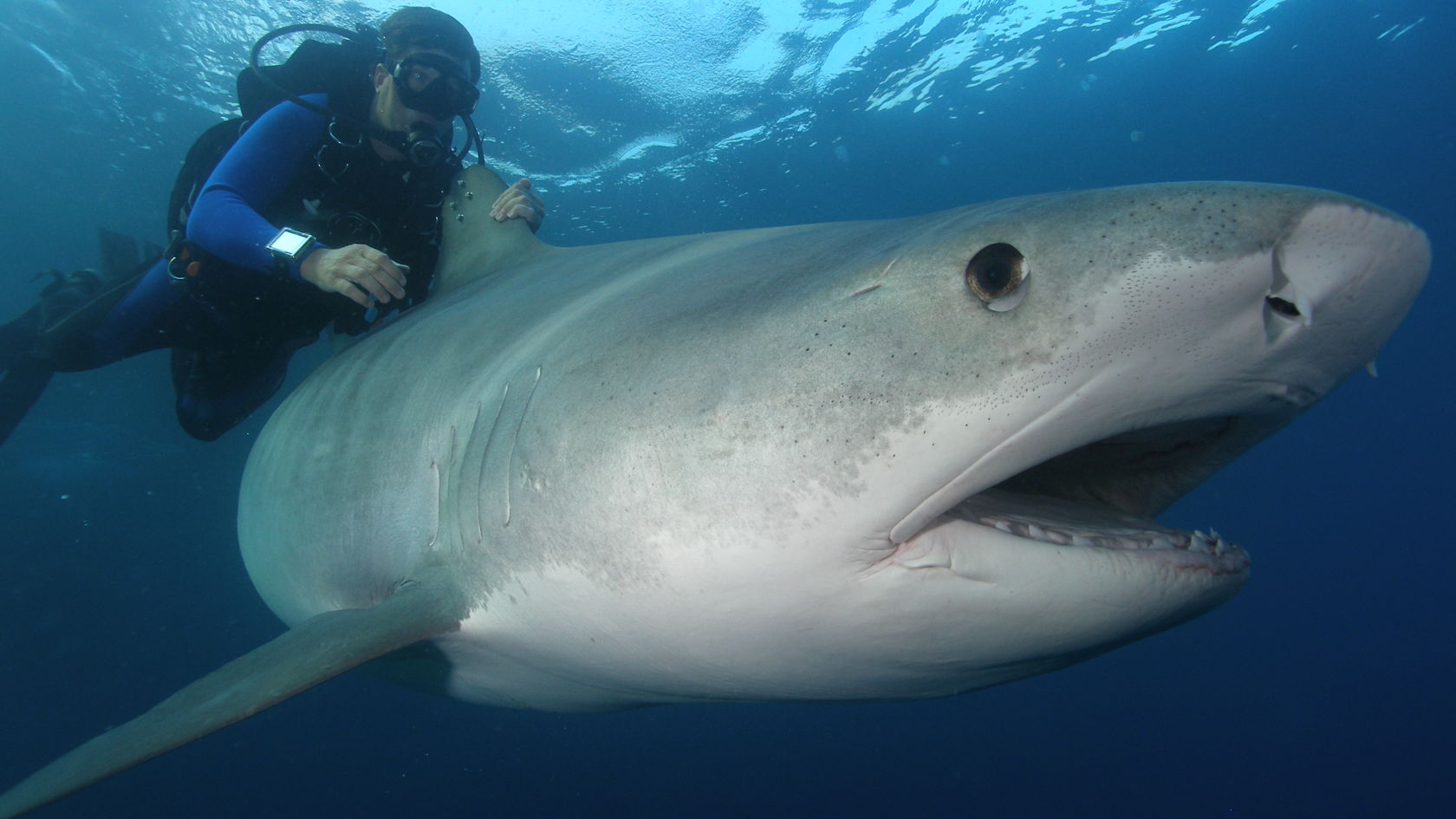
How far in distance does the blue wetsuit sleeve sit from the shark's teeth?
3.61 meters

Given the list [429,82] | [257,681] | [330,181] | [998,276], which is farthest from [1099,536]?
[330,181]

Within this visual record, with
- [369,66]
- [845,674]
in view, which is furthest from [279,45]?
[845,674]

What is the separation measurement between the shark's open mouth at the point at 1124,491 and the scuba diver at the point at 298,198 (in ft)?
11.7

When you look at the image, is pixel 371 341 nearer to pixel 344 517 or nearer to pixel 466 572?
pixel 344 517

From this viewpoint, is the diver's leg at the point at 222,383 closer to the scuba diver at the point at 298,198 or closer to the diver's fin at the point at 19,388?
the scuba diver at the point at 298,198

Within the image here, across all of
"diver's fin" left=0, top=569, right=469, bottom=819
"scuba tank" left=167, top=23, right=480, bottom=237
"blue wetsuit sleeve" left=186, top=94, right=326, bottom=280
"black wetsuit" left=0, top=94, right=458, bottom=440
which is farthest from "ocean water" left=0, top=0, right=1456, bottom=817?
A: "diver's fin" left=0, top=569, right=469, bottom=819

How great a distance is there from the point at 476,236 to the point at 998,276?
12.8 feet

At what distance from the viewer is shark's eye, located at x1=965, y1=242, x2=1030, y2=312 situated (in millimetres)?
1350

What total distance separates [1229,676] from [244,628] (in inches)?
→ 2360

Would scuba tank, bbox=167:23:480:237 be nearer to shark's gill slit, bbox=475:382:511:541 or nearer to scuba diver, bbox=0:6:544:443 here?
scuba diver, bbox=0:6:544:443

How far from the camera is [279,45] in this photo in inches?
567

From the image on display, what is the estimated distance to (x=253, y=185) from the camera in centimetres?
427

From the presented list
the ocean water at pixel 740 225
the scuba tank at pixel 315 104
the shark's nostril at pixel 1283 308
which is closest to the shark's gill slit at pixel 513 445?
the shark's nostril at pixel 1283 308

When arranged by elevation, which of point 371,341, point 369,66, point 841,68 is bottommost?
point 371,341
